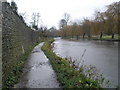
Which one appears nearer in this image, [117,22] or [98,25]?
[117,22]

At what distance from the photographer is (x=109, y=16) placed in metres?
37.1

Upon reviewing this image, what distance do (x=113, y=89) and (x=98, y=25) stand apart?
38.9m

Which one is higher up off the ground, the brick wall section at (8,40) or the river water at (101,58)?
the brick wall section at (8,40)

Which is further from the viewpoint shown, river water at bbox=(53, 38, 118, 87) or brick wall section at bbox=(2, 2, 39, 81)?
river water at bbox=(53, 38, 118, 87)

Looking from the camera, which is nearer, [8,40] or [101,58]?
[8,40]

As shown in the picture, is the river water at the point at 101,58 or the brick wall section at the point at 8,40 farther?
the river water at the point at 101,58

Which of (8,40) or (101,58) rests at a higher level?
(8,40)

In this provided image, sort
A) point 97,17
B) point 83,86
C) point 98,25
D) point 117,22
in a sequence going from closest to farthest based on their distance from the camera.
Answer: point 83,86 < point 117,22 < point 98,25 < point 97,17

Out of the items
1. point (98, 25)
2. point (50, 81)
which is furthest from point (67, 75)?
point (98, 25)

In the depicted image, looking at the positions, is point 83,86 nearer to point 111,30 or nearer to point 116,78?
point 116,78

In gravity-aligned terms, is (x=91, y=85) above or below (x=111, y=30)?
below

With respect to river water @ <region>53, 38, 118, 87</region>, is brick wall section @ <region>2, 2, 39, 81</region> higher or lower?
higher

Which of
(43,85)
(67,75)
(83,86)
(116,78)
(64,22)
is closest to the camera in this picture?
→ (83,86)

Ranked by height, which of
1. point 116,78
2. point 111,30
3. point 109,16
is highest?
point 109,16
